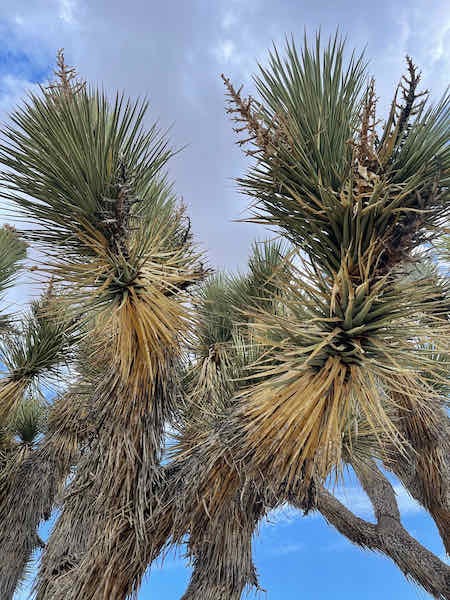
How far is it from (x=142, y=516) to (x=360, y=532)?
12.5 ft

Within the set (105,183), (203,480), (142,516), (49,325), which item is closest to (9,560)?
(49,325)

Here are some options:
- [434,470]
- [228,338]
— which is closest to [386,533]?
[434,470]

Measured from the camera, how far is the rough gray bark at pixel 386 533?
5.29 meters

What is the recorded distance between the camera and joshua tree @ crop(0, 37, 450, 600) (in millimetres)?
2242

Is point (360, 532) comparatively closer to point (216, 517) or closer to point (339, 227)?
point (216, 517)

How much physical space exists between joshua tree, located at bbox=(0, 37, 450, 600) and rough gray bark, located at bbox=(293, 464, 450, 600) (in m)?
0.04

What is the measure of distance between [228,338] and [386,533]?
3.01 meters

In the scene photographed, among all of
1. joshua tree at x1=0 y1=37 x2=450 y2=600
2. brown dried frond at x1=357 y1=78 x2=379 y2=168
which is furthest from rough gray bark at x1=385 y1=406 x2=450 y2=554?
brown dried frond at x1=357 y1=78 x2=379 y2=168

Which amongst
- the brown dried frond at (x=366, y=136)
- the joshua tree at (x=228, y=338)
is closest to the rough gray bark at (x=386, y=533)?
the joshua tree at (x=228, y=338)

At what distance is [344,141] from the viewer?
2438 millimetres

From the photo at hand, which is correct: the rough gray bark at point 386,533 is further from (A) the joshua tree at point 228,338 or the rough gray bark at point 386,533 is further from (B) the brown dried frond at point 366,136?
(B) the brown dried frond at point 366,136

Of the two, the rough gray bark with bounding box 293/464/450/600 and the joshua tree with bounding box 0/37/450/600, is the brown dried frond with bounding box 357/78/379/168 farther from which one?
the rough gray bark with bounding box 293/464/450/600

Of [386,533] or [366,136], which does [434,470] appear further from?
[366,136]

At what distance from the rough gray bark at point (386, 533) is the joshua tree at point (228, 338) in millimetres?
40
